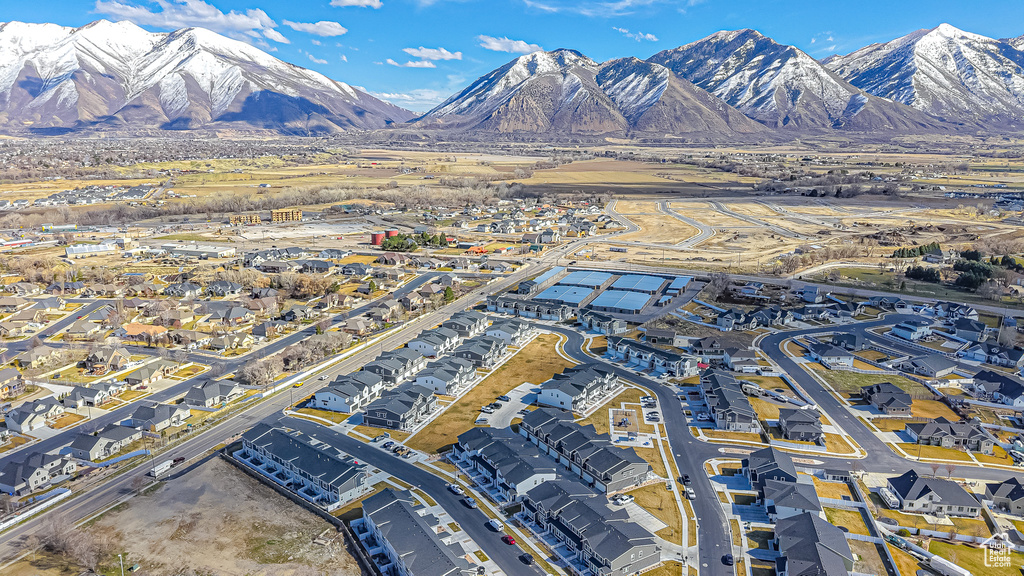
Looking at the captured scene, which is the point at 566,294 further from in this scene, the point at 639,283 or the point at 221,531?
the point at 221,531

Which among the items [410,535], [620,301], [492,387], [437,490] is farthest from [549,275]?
[410,535]

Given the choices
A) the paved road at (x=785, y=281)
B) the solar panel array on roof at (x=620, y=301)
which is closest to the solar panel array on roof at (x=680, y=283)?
the paved road at (x=785, y=281)

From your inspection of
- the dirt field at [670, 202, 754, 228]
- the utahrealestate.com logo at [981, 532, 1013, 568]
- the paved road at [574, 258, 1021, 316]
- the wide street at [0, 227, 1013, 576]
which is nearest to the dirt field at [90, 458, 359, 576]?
the wide street at [0, 227, 1013, 576]

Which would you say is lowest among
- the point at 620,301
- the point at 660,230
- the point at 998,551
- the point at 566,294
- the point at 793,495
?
the point at 998,551

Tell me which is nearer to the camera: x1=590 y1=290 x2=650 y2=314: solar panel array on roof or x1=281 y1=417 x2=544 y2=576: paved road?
x1=281 y1=417 x2=544 y2=576: paved road

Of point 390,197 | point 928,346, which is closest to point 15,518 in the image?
point 928,346

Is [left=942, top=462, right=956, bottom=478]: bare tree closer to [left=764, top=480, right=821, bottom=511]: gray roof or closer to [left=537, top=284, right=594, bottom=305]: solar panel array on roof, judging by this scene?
[left=764, top=480, right=821, bottom=511]: gray roof
